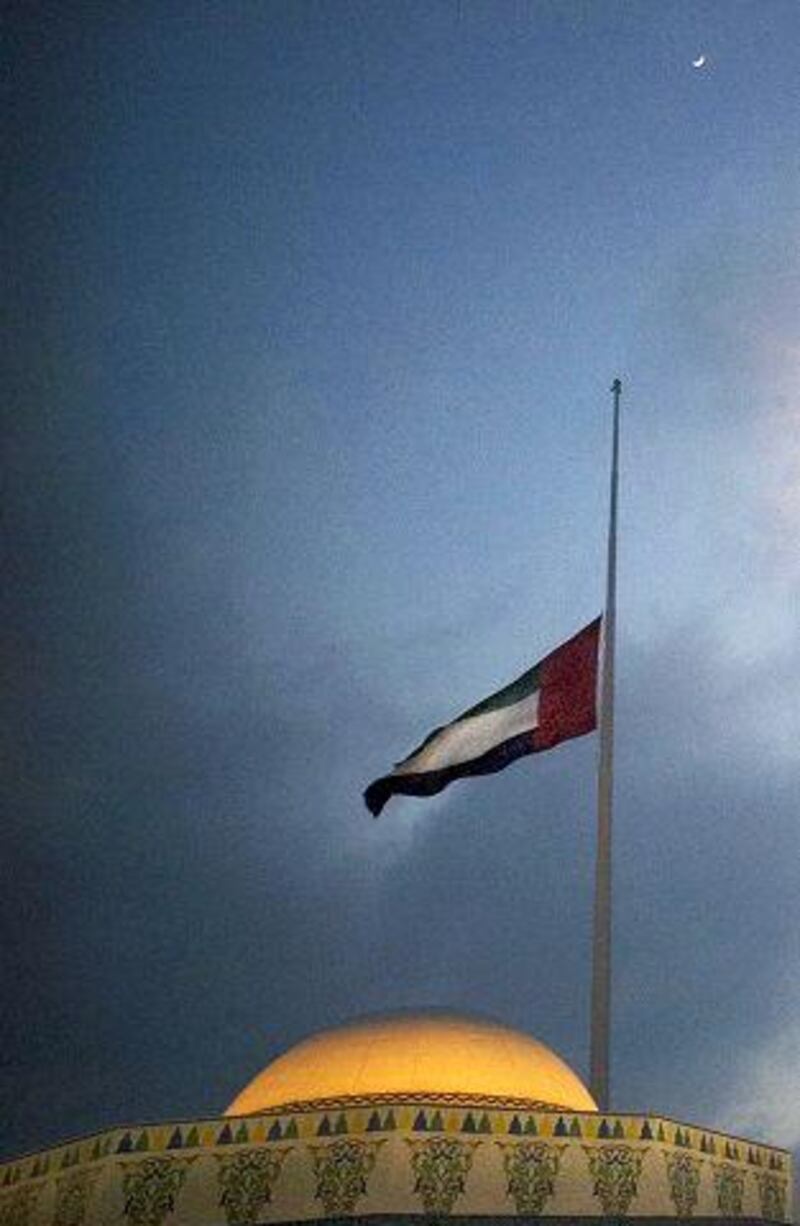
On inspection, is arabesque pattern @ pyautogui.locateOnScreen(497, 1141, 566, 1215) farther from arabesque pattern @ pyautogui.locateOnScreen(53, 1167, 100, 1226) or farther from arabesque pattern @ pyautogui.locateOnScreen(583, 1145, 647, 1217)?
arabesque pattern @ pyautogui.locateOnScreen(53, 1167, 100, 1226)

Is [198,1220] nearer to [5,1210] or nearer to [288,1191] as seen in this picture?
[288,1191]

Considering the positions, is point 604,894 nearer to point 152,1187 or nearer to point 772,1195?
point 772,1195

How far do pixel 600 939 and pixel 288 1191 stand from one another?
9147mm

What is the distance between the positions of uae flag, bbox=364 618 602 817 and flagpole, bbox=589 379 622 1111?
2.50ft

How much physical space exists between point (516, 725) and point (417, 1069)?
7.85 metres

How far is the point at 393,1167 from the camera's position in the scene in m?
23.6

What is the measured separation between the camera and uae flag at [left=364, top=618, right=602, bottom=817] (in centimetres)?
3145

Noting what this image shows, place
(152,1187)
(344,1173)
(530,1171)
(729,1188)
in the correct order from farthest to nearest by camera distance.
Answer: (729,1188) < (152,1187) < (530,1171) < (344,1173)

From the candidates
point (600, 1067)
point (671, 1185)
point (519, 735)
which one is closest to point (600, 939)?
point (600, 1067)

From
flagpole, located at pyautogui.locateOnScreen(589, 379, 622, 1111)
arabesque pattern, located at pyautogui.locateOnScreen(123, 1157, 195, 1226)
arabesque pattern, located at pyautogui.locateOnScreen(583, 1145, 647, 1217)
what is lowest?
arabesque pattern, located at pyautogui.locateOnScreen(123, 1157, 195, 1226)

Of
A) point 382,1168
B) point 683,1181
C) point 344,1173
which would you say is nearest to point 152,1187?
point 344,1173

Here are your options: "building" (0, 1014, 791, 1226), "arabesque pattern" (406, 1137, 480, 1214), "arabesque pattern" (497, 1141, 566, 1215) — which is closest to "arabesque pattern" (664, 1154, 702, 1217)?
"building" (0, 1014, 791, 1226)

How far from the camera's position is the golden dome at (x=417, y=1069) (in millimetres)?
26406

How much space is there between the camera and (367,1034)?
28250mm
